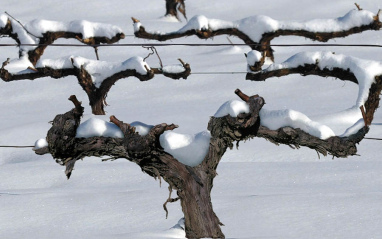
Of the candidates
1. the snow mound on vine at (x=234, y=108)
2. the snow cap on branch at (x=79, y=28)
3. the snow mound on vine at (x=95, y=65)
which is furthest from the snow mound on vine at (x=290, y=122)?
the snow cap on branch at (x=79, y=28)

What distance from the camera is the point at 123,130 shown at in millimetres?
6973

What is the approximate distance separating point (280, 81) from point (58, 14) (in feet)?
50.1

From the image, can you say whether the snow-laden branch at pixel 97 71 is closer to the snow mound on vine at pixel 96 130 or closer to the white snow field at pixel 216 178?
the white snow field at pixel 216 178

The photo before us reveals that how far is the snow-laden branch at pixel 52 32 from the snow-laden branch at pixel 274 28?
1.03 meters

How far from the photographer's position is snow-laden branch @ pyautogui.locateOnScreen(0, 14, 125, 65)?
17500 millimetres

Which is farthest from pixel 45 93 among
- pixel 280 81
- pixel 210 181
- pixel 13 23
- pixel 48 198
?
pixel 210 181

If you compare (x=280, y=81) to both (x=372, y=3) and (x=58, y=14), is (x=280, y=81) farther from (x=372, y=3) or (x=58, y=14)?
(x=58, y=14)

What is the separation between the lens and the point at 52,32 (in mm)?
18078

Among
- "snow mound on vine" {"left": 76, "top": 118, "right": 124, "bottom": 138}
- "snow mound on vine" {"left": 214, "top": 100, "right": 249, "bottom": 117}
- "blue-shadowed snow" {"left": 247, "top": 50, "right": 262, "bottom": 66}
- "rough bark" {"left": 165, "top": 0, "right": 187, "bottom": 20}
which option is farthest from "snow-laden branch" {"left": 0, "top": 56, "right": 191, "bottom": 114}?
"rough bark" {"left": 165, "top": 0, "right": 187, "bottom": 20}

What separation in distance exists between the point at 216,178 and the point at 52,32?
314 inches

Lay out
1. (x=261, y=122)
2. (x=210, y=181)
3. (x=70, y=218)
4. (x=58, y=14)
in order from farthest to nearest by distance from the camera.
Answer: (x=58, y=14)
(x=70, y=218)
(x=210, y=181)
(x=261, y=122)

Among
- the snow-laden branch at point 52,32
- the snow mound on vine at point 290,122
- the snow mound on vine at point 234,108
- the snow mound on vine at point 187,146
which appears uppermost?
the snow mound on vine at point 234,108

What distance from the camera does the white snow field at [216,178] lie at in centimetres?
875

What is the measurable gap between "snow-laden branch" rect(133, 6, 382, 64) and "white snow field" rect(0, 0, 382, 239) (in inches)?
5.9
